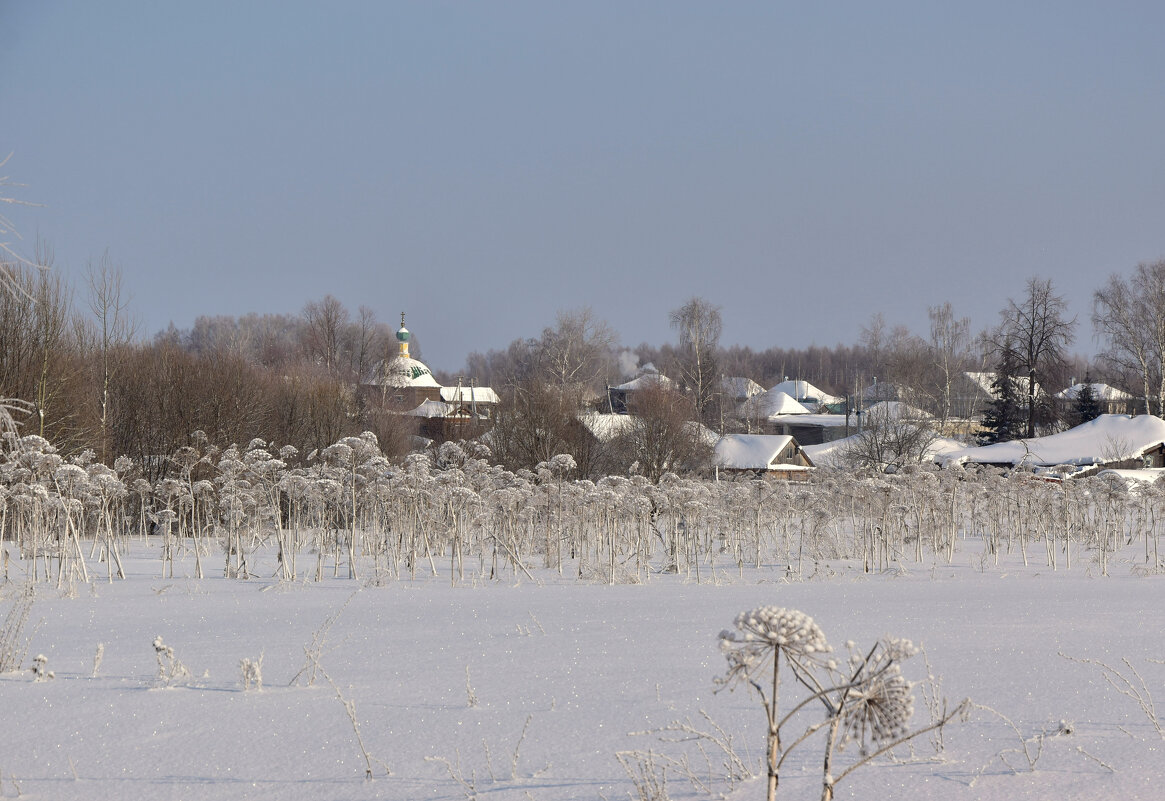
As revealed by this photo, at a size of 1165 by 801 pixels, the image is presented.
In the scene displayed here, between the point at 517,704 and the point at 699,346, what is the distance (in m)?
47.3

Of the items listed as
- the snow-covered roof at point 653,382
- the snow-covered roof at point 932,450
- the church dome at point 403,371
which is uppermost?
the church dome at point 403,371

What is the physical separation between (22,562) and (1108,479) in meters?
14.4

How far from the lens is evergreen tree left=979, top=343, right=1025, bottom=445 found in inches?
1816

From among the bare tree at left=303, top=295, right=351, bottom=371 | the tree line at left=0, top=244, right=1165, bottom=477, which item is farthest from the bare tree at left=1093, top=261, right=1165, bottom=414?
the bare tree at left=303, top=295, right=351, bottom=371

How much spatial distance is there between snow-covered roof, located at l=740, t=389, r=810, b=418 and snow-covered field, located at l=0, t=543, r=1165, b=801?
5001cm

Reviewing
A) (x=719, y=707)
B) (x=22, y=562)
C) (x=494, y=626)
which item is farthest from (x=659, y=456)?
(x=719, y=707)

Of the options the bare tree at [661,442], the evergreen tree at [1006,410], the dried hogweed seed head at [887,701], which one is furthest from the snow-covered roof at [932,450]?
the dried hogweed seed head at [887,701]

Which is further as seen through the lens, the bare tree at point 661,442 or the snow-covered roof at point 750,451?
the snow-covered roof at point 750,451

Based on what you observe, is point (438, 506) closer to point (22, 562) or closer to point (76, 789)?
point (22, 562)

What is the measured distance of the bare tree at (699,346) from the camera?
161 ft

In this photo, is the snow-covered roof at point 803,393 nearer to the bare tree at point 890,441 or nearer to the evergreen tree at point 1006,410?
the evergreen tree at point 1006,410

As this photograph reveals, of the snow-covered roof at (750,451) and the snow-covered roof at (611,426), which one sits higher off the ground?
the snow-covered roof at (611,426)

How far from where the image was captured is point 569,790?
3.09m

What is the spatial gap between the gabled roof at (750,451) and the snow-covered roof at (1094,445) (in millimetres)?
5599
